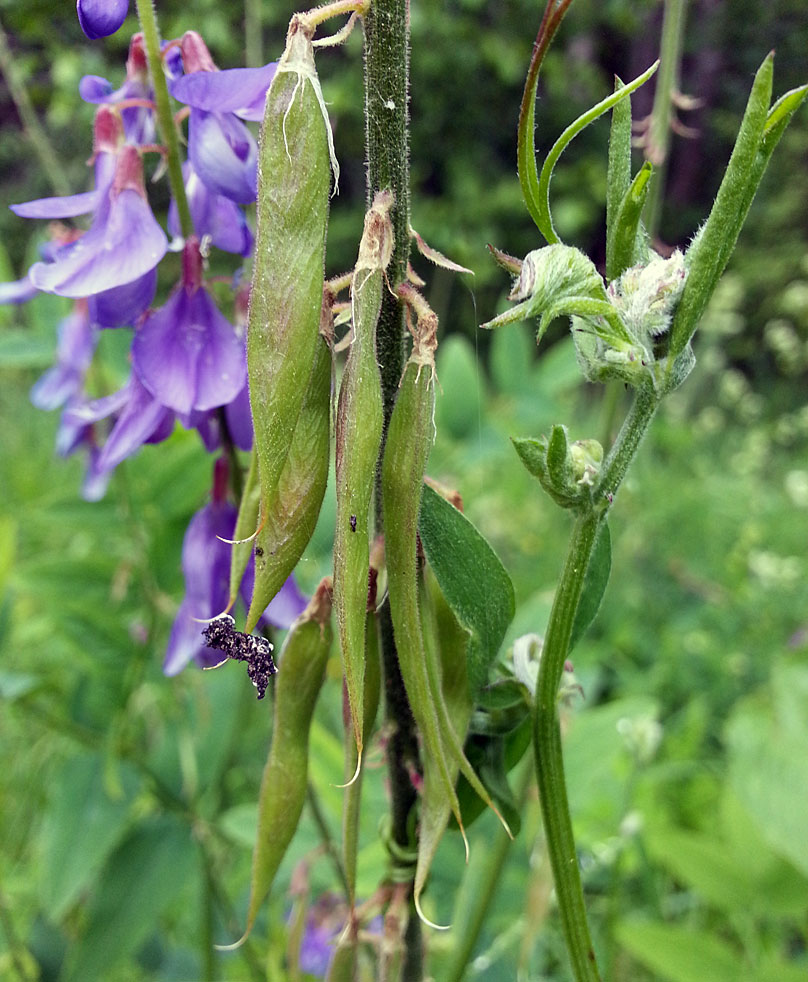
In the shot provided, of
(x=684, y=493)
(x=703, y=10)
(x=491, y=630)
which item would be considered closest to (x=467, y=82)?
(x=703, y=10)

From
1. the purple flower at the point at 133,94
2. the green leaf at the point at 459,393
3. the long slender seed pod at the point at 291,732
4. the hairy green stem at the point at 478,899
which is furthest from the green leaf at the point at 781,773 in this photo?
the purple flower at the point at 133,94

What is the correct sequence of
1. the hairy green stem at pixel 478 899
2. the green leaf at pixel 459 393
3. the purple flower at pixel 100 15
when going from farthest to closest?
1. the green leaf at pixel 459 393
2. the hairy green stem at pixel 478 899
3. the purple flower at pixel 100 15

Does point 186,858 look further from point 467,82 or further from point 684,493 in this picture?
point 467,82

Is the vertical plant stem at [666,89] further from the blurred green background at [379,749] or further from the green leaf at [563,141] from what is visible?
the green leaf at [563,141]

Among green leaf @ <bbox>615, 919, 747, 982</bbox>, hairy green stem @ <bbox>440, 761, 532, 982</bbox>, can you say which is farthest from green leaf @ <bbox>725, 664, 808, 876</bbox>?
hairy green stem @ <bbox>440, 761, 532, 982</bbox>

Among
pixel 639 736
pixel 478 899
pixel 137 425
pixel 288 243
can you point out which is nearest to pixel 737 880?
pixel 639 736

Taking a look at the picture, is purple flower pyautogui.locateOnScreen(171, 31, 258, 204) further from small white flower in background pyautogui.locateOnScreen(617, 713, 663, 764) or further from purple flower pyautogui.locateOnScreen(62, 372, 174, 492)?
Result: small white flower in background pyautogui.locateOnScreen(617, 713, 663, 764)
